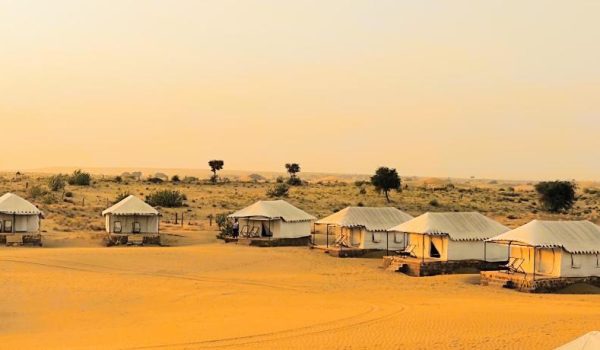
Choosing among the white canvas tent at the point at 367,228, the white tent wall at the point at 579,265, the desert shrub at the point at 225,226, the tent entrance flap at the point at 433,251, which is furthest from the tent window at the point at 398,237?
the white tent wall at the point at 579,265

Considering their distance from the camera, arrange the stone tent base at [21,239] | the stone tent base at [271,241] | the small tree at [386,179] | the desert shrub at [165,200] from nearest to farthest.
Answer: the stone tent base at [21,239], the stone tent base at [271,241], the desert shrub at [165,200], the small tree at [386,179]

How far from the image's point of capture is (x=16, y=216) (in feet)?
143

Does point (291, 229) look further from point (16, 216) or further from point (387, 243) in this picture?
point (16, 216)

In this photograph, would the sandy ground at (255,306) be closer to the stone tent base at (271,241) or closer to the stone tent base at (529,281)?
the stone tent base at (529,281)

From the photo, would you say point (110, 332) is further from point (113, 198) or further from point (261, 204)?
point (113, 198)

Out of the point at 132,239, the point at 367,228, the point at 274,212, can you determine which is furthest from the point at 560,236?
the point at 132,239

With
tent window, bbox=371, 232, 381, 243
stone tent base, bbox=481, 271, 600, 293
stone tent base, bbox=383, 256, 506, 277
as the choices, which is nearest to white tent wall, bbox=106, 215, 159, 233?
tent window, bbox=371, 232, 381, 243

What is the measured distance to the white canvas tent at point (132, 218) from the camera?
44.7m

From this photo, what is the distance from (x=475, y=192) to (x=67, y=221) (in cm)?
5493

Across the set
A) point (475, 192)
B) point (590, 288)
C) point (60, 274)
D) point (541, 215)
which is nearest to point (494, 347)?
point (590, 288)

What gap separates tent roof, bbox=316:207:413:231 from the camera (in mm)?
41094

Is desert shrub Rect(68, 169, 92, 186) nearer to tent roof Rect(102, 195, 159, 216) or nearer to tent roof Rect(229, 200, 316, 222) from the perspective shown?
tent roof Rect(102, 195, 159, 216)

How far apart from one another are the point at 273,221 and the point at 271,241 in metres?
1.47

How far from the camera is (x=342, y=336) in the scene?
19.2 meters
